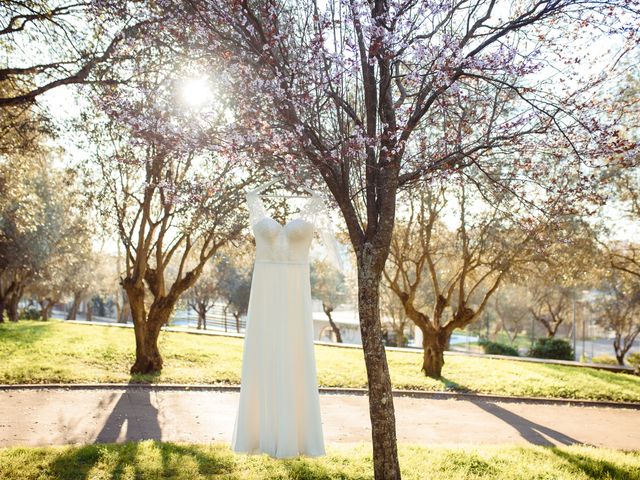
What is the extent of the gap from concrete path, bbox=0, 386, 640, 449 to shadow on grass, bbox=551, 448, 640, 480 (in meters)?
1.90

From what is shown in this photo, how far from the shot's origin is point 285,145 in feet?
18.2

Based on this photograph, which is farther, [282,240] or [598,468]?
[598,468]

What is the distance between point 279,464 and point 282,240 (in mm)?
2898

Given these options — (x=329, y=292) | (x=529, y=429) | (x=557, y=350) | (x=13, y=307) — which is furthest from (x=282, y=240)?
(x=329, y=292)

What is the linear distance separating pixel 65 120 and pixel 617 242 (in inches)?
682

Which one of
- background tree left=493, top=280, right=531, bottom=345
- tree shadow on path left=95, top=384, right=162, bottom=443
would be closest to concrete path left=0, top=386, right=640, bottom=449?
tree shadow on path left=95, top=384, right=162, bottom=443

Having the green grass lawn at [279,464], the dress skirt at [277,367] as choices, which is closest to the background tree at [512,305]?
the green grass lawn at [279,464]

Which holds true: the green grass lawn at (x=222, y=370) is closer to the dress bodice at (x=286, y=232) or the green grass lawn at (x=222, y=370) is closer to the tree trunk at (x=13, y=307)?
the dress bodice at (x=286, y=232)

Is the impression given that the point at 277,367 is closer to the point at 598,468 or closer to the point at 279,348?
the point at 279,348

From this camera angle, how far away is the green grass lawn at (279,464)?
6.03m

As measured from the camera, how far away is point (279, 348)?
218 inches

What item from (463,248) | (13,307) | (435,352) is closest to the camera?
(463,248)

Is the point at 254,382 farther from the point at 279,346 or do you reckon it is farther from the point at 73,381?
the point at 73,381

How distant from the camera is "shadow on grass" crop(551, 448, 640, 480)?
670cm
